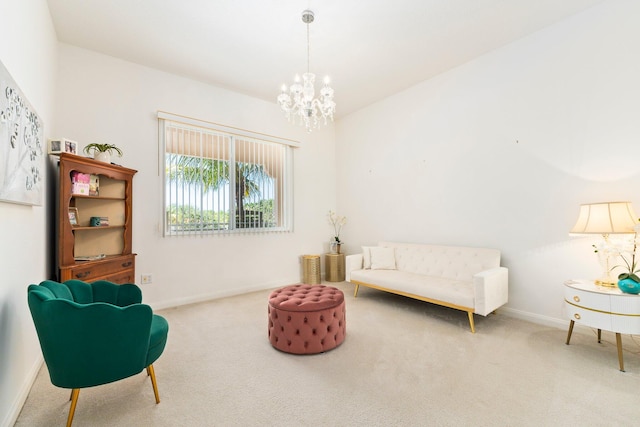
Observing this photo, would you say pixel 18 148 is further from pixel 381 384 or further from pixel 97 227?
pixel 381 384

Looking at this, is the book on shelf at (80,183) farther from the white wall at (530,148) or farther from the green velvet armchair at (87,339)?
the white wall at (530,148)

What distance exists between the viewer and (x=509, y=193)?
340 centimetres

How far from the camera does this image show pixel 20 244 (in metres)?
1.88

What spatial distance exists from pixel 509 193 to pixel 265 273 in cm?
367

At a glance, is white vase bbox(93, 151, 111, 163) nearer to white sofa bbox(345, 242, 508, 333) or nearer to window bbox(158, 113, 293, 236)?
window bbox(158, 113, 293, 236)

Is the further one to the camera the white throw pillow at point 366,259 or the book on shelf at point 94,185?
the white throw pillow at point 366,259

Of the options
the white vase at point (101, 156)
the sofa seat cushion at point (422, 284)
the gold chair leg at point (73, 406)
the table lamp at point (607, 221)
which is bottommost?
the gold chair leg at point (73, 406)

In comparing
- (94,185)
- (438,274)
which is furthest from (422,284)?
(94,185)

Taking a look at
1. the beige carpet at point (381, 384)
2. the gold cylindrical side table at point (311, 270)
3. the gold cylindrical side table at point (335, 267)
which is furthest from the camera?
the gold cylindrical side table at point (335, 267)

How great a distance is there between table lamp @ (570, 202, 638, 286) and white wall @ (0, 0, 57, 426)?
420cm

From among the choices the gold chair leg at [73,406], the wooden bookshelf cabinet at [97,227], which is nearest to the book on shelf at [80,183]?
the wooden bookshelf cabinet at [97,227]

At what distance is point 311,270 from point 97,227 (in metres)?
3.08

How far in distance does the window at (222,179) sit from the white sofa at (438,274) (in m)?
1.69

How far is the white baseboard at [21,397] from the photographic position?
1.62 metres
